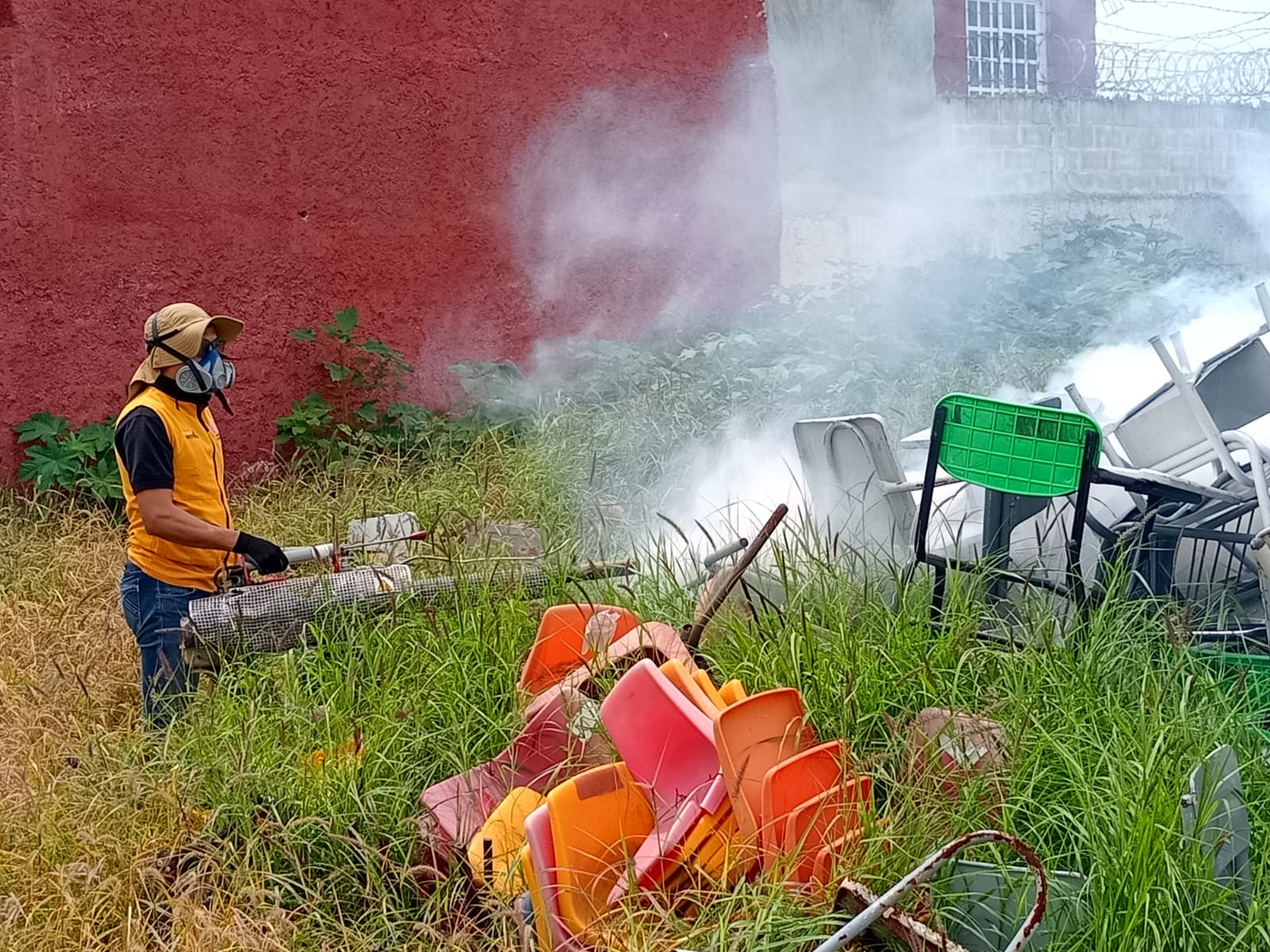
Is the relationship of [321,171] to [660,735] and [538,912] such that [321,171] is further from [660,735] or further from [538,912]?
[538,912]

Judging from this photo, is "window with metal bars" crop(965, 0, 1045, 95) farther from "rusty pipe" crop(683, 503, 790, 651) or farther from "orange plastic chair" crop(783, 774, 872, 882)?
"orange plastic chair" crop(783, 774, 872, 882)

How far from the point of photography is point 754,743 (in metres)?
2.81

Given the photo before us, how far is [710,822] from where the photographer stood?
109 inches

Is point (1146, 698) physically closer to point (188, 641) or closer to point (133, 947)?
point (133, 947)

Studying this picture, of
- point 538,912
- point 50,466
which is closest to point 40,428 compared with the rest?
point 50,466

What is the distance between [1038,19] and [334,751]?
11.6 m

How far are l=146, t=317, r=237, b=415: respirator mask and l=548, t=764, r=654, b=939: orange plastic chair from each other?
2.02 m

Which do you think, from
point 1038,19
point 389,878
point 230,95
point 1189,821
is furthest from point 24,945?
point 1038,19

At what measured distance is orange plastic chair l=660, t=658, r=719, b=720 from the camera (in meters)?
3.00

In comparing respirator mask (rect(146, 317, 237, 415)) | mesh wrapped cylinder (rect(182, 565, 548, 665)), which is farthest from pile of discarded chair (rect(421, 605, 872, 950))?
respirator mask (rect(146, 317, 237, 415))

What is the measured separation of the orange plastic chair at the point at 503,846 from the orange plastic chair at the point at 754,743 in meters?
0.46

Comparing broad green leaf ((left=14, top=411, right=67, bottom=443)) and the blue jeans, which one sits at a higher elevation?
broad green leaf ((left=14, top=411, right=67, bottom=443))

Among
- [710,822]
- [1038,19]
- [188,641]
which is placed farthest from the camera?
[1038,19]

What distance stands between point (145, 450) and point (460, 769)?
147cm
